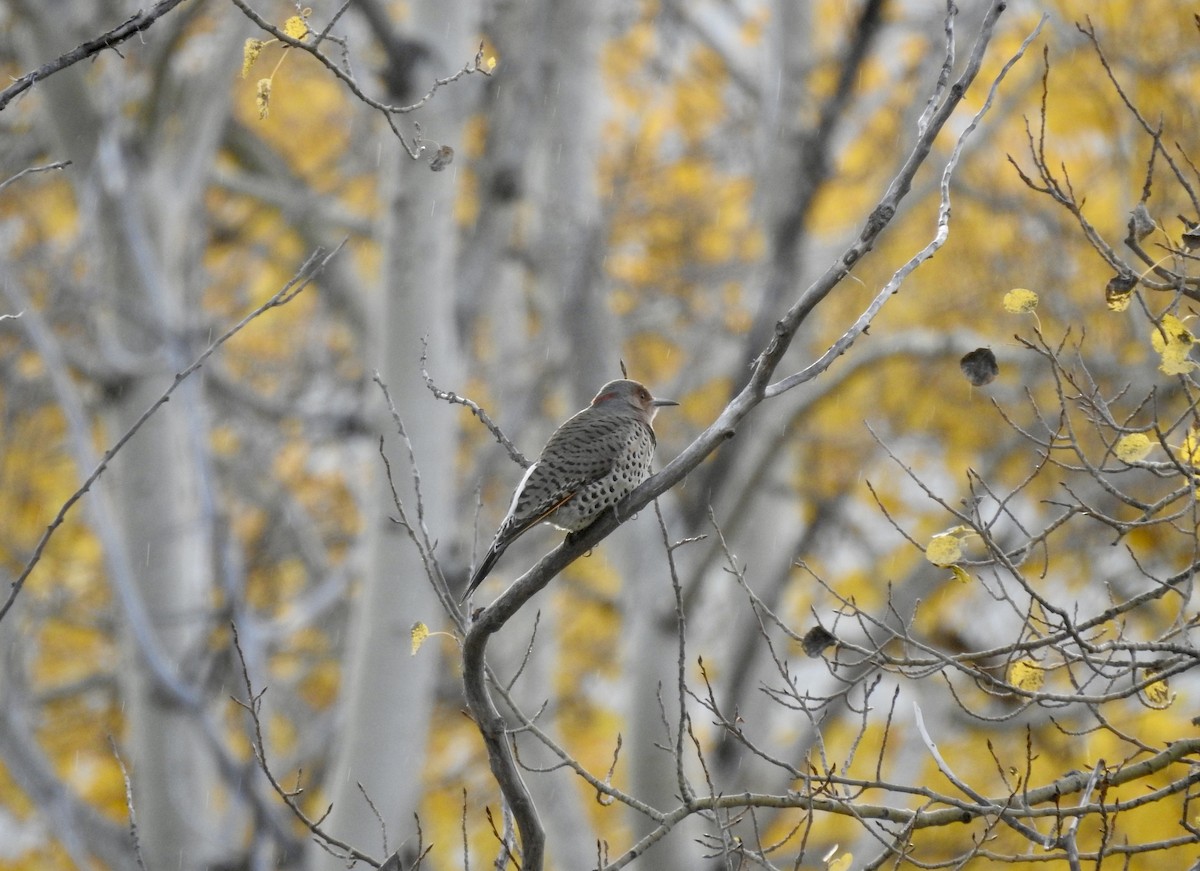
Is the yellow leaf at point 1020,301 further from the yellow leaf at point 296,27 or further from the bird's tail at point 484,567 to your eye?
the yellow leaf at point 296,27

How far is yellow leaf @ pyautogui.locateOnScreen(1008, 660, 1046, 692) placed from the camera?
361 centimetres

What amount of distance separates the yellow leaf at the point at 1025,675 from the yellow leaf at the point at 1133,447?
0.59 m

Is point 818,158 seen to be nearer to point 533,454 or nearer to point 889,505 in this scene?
point 533,454

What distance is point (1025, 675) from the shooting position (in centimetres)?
364

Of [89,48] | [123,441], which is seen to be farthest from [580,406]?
[89,48]

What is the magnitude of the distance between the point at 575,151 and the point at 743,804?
7049mm

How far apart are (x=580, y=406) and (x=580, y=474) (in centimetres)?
445

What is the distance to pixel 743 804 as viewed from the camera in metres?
3.67

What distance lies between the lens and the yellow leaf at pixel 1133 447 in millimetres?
3453

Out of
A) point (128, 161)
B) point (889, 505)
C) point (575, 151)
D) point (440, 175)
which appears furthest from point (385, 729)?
point (889, 505)

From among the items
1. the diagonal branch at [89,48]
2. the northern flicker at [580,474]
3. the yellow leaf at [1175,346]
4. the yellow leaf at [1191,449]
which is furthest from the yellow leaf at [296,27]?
the yellow leaf at [1191,449]

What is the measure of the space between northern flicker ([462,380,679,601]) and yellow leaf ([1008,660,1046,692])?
4.36 feet

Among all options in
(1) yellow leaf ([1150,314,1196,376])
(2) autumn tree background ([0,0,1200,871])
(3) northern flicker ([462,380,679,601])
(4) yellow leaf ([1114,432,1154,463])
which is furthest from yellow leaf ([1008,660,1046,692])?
(3) northern flicker ([462,380,679,601])

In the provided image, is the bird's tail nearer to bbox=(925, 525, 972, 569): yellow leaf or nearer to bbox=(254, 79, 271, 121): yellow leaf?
bbox=(925, 525, 972, 569): yellow leaf
